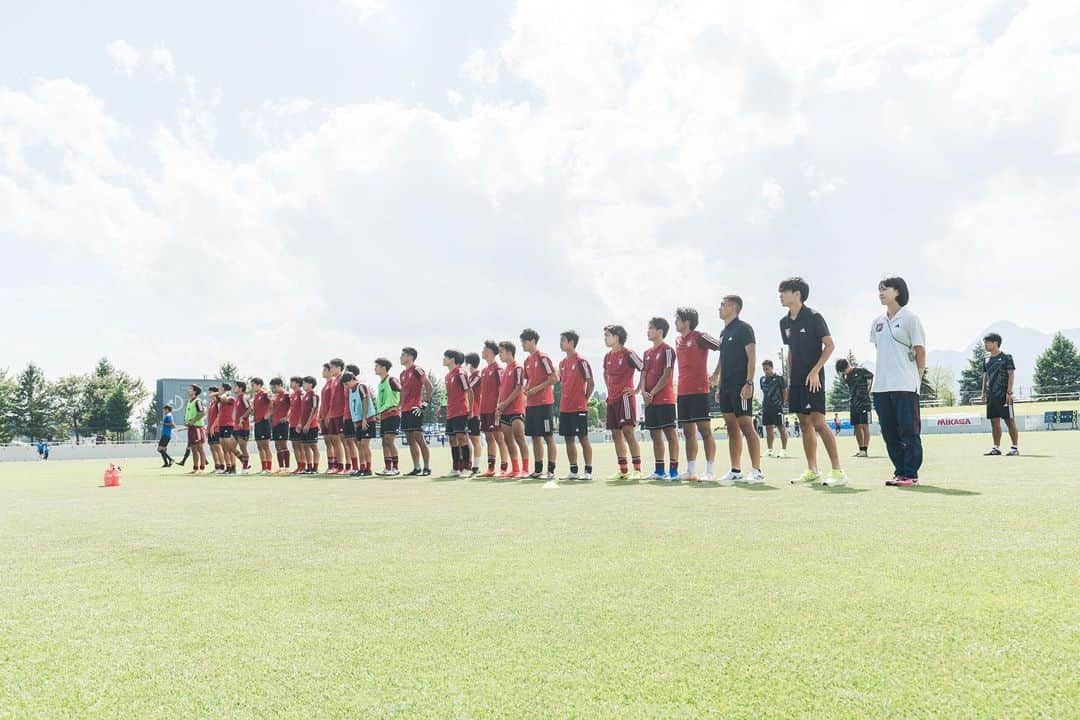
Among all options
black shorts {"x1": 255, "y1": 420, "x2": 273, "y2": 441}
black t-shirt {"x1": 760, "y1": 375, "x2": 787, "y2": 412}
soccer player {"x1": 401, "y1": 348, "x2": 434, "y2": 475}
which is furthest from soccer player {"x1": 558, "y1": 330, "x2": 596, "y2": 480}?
black shorts {"x1": 255, "y1": 420, "x2": 273, "y2": 441}

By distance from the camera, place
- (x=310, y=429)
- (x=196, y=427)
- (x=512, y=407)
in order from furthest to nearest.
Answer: (x=196, y=427), (x=310, y=429), (x=512, y=407)

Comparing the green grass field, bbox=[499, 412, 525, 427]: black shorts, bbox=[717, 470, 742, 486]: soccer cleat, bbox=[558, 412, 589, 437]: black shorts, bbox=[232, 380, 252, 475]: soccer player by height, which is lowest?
bbox=[717, 470, 742, 486]: soccer cleat

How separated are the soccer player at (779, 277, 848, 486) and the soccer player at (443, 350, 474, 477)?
241 inches

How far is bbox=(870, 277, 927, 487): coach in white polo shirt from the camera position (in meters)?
7.45

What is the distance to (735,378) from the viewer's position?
8.99 metres

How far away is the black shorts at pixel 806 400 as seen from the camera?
7.91 m

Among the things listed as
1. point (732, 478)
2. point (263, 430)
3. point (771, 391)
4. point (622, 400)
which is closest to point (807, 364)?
point (732, 478)

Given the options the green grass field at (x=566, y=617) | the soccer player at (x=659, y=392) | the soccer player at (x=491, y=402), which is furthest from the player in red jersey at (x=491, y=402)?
the green grass field at (x=566, y=617)

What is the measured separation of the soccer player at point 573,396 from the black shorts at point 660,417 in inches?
38.0

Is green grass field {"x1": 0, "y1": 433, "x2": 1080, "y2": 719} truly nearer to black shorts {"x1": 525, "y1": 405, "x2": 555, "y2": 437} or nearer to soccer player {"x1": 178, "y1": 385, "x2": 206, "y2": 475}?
black shorts {"x1": 525, "y1": 405, "x2": 555, "y2": 437}

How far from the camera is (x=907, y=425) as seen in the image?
751 cm

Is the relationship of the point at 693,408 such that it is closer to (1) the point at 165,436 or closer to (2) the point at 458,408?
(2) the point at 458,408

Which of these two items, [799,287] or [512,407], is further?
[512,407]

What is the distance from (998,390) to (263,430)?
14917 mm
